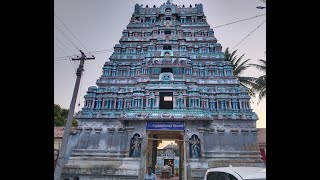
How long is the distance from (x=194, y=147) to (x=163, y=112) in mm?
3365

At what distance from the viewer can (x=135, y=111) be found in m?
16.4

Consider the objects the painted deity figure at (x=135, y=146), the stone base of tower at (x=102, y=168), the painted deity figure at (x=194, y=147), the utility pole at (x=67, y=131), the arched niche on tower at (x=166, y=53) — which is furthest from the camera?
the arched niche on tower at (x=166, y=53)

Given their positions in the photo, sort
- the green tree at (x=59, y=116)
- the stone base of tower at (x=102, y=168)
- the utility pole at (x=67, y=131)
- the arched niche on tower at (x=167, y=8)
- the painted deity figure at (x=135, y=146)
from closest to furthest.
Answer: the utility pole at (x=67, y=131) < the stone base of tower at (x=102, y=168) < the painted deity figure at (x=135, y=146) < the arched niche on tower at (x=167, y=8) < the green tree at (x=59, y=116)

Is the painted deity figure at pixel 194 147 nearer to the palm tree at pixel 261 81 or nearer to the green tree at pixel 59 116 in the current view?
the palm tree at pixel 261 81

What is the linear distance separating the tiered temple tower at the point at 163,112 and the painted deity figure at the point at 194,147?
7 centimetres

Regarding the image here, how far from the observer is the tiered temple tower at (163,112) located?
15.1 m

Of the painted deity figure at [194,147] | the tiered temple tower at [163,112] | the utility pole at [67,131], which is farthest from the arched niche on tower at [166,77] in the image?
the utility pole at [67,131]

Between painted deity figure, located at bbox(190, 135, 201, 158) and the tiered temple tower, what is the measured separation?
2.8 inches

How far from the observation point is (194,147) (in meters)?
15.5

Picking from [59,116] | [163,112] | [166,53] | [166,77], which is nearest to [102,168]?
[163,112]
